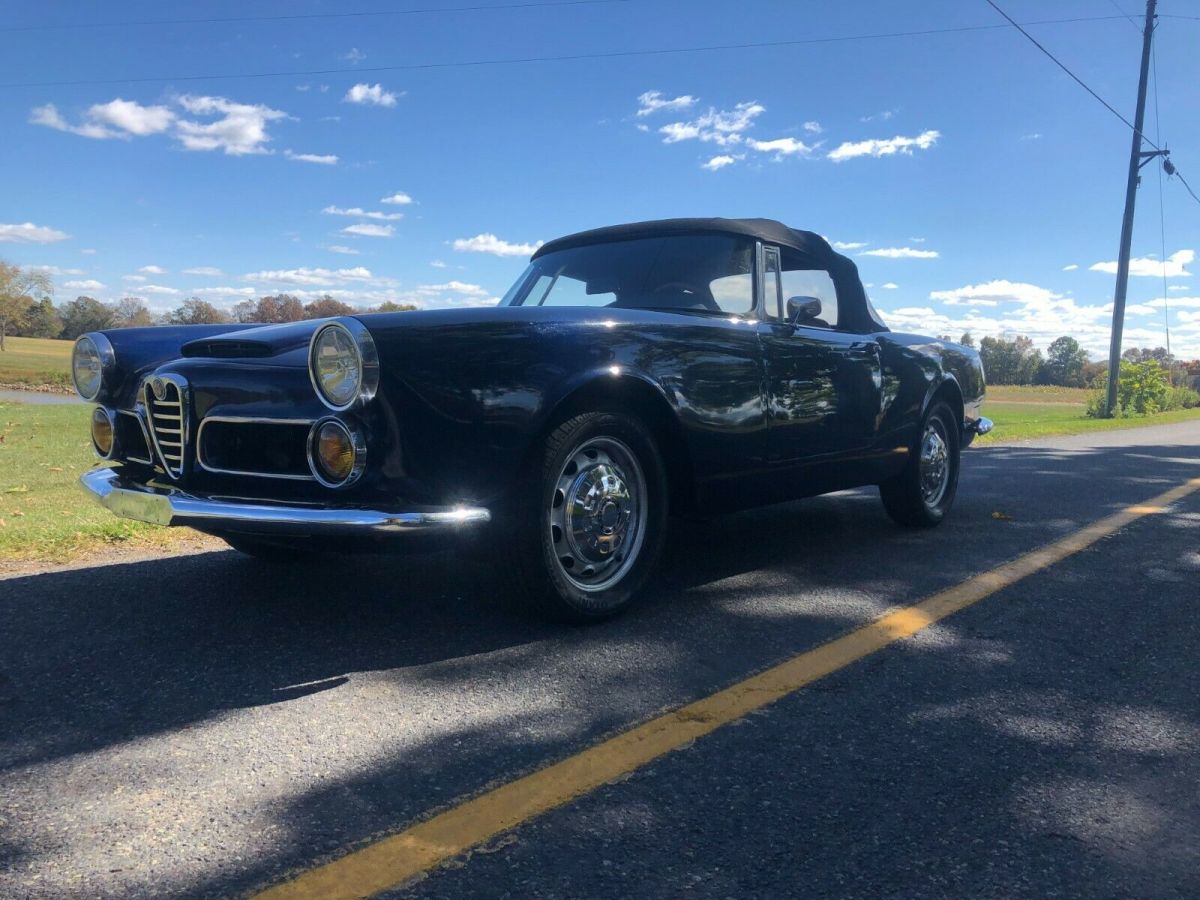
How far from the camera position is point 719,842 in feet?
6.03

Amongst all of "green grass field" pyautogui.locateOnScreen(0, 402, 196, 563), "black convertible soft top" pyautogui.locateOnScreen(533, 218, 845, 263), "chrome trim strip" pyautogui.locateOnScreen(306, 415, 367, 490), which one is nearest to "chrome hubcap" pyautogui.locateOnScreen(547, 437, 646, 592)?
"chrome trim strip" pyautogui.locateOnScreen(306, 415, 367, 490)

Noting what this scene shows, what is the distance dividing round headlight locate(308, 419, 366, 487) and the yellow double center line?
→ 1.13 metres

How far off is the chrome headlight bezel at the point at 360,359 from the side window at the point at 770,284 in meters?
1.99

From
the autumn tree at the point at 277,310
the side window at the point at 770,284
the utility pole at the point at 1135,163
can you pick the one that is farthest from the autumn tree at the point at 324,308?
the utility pole at the point at 1135,163

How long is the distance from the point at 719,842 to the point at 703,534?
3.35 metres

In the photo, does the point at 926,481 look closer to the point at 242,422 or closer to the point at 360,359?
the point at 360,359

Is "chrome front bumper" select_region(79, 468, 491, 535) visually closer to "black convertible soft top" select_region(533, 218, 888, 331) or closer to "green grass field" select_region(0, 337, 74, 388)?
"black convertible soft top" select_region(533, 218, 888, 331)

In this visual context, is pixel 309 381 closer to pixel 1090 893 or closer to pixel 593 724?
pixel 593 724

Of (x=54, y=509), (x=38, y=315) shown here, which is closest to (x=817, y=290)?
(x=54, y=509)

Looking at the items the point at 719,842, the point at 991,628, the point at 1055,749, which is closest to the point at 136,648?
the point at 719,842

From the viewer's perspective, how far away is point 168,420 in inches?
127

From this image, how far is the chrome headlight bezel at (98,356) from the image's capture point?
3662 mm

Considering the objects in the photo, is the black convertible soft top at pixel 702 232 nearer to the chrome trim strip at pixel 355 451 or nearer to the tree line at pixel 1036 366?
the chrome trim strip at pixel 355 451

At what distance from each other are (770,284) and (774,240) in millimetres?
268
